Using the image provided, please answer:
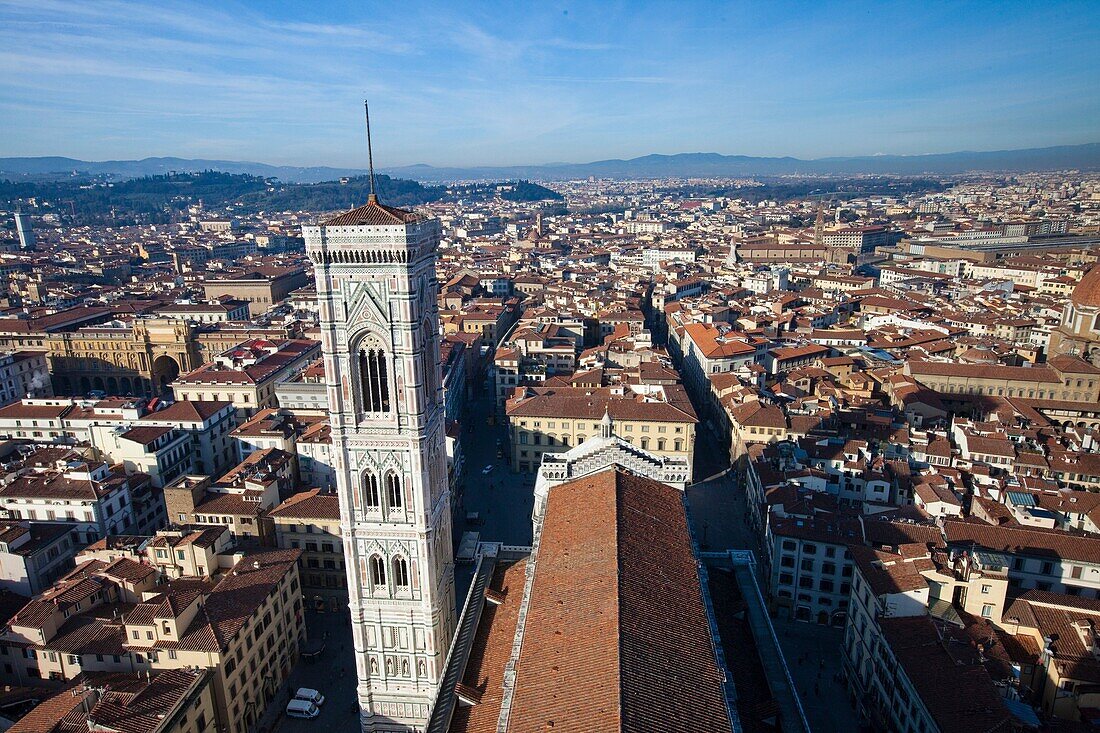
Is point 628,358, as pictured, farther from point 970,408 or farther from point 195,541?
point 195,541

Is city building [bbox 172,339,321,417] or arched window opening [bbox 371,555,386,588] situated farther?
city building [bbox 172,339,321,417]

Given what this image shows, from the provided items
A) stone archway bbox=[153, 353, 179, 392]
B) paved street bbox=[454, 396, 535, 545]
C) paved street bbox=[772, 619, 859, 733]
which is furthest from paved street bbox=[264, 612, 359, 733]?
stone archway bbox=[153, 353, 179, 392]

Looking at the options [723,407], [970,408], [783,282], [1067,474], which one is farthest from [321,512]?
[783,282]

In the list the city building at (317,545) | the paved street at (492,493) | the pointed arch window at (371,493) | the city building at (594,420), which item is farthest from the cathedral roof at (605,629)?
the city building at (594,420)

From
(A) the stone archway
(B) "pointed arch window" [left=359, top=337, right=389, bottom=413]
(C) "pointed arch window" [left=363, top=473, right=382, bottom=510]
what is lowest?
(A) the stone archway

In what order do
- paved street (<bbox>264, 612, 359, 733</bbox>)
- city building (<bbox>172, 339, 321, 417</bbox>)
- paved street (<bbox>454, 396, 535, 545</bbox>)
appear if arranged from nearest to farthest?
paved street (<bbox>264, 612, 359, 733</bbox>) < paved street (<bbox>454, 396, 535, 545</bbox>) < city building (<bbox>172, 339, 321, 417</bbox>)

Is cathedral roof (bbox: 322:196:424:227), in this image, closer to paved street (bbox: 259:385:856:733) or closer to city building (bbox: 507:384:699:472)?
paved street (bbox: 259:385:856:733)

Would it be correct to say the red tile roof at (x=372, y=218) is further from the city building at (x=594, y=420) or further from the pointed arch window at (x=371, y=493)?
the city building at (x=594, y=420)
